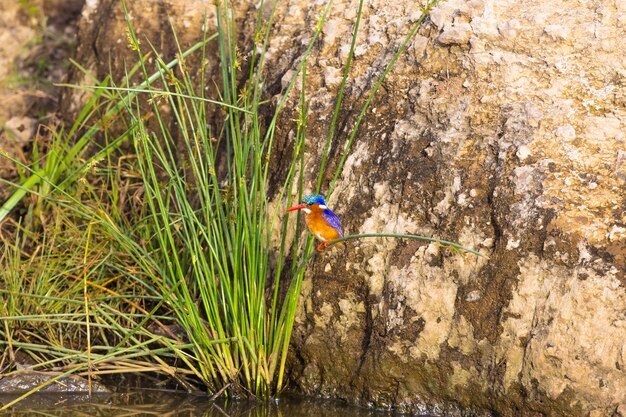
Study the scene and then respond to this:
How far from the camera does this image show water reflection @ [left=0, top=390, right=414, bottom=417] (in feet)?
11.0

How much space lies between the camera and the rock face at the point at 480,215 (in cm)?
299

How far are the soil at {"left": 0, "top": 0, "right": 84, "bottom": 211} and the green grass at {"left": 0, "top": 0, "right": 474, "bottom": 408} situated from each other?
1.77 ft

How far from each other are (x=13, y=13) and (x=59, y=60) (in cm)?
50

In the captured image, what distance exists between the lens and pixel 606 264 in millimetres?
2961

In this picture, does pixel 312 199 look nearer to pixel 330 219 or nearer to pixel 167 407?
pixel 330 219

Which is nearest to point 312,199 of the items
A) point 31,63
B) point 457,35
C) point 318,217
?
point 318,217

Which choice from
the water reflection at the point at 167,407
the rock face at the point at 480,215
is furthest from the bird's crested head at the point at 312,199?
the water reflection at the point at 167,407

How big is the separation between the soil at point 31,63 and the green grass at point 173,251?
1.77 ft

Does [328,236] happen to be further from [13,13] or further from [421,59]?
[13,13]

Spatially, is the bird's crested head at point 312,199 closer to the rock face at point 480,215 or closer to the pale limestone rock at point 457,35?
the rock face at point 480,215

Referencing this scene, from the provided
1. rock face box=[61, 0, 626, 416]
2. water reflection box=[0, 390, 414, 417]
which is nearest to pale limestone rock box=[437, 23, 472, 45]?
rock face box=[61, 0, 626, 416]

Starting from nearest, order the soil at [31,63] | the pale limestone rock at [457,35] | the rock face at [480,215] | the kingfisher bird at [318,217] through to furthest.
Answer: the rock face at [480,215] < the kingfisher bird at [318,217] < the pale limestone rock at [457,35] < the soil at [31,63]

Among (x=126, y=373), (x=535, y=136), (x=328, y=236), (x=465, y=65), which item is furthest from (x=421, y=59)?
(x=126, y=373)

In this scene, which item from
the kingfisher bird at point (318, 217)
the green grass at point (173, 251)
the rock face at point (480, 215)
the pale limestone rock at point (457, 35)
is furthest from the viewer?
the pale limestone rock at point (457, 35)
